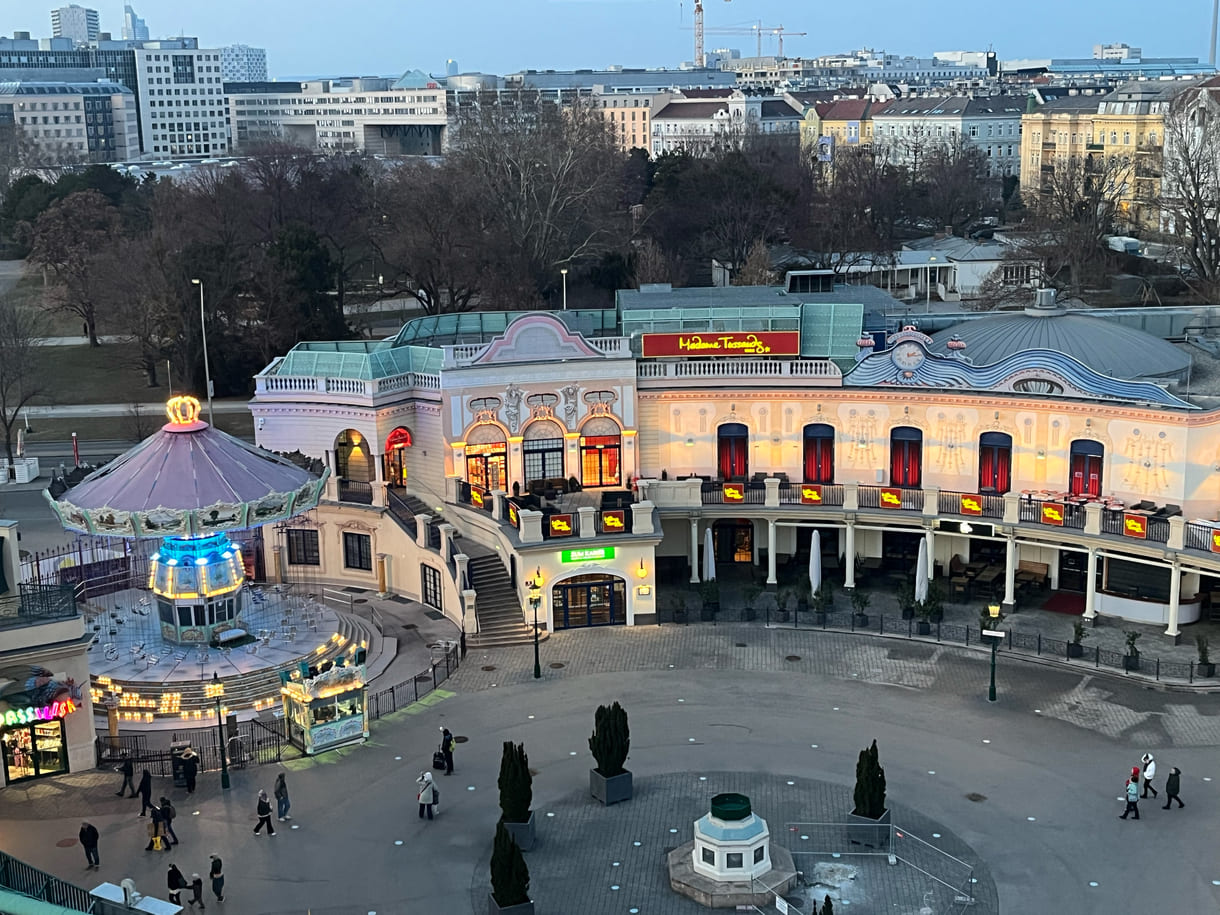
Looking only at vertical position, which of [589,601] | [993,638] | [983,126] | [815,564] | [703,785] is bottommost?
[703,785]

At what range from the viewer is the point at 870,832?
33.8m

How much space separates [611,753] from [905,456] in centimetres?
2133

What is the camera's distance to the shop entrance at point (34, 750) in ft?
127

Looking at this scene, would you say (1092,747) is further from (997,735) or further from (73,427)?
(73,427)

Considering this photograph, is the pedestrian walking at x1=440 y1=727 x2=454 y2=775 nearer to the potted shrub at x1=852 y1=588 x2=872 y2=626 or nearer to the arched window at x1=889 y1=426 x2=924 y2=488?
the potted shrub at x1=852 y1=588 x2=872 y2=626

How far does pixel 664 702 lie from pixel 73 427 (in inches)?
2031

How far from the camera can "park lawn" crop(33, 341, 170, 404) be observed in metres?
87.5

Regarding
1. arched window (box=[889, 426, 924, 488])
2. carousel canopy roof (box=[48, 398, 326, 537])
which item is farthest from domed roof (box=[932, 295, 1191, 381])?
carousel canopy roof (box=[48, 398, 326, 537])

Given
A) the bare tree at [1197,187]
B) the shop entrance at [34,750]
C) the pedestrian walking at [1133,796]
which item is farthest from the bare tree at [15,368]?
the bare tree at [1197,187]

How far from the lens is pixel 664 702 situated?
141 ft

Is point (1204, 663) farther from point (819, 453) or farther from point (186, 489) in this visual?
point (186, 489)

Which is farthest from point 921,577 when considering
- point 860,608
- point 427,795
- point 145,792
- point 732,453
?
point 145,792

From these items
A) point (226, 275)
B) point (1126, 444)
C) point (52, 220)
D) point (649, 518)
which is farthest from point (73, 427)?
point (1126, 444)

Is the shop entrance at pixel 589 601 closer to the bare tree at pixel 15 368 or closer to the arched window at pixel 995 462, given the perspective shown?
the arched window at pixel 995 462
